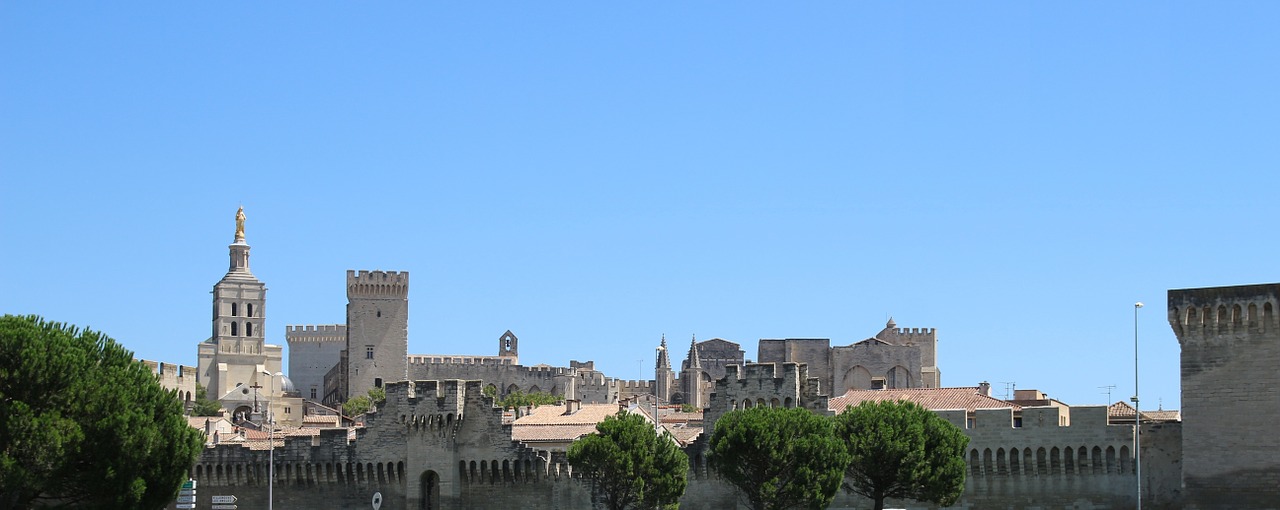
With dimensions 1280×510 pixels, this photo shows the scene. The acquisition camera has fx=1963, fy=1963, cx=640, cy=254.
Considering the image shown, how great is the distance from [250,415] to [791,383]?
264ft

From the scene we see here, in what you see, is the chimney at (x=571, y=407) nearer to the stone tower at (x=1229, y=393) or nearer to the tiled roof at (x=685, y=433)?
the tiled roof at (x=685, y=433)

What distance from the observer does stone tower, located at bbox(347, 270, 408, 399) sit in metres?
169

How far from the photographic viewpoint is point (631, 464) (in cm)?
8200

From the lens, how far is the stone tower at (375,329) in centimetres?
16862

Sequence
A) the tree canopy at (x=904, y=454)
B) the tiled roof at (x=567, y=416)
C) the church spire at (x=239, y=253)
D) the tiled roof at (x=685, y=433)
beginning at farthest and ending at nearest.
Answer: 1. the church spire at (x=239, y=253)
2. the tiled roof at (x=567, y=416)
3. the tiled roof at (x=685, y=433)
4. the tree canopy at (x=904, y=454)

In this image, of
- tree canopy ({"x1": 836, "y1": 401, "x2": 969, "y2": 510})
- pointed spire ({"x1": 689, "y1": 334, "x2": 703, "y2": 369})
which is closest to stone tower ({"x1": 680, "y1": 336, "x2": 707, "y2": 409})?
pointed spire ({"x1": 689, "y1": 334, "x2": 703, "y2": 369})

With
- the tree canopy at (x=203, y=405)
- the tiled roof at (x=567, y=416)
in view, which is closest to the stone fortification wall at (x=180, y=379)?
the tree canopy at (x=203, y=405)

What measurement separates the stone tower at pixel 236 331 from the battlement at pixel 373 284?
15637 millimetres

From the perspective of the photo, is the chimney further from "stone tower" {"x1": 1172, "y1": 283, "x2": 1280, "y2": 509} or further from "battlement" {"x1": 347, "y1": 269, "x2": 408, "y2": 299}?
"battlement" {"x1": 347, "y1": 269, "x2": 408, "y2": 299}

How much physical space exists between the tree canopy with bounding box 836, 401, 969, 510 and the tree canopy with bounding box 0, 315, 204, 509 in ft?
90.9

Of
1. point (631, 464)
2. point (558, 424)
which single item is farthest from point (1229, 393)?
point (558, 424)

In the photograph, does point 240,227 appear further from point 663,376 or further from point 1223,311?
point 1223,311

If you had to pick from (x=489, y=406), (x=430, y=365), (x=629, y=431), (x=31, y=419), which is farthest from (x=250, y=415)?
(x=31, y=419)

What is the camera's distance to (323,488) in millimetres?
94812
